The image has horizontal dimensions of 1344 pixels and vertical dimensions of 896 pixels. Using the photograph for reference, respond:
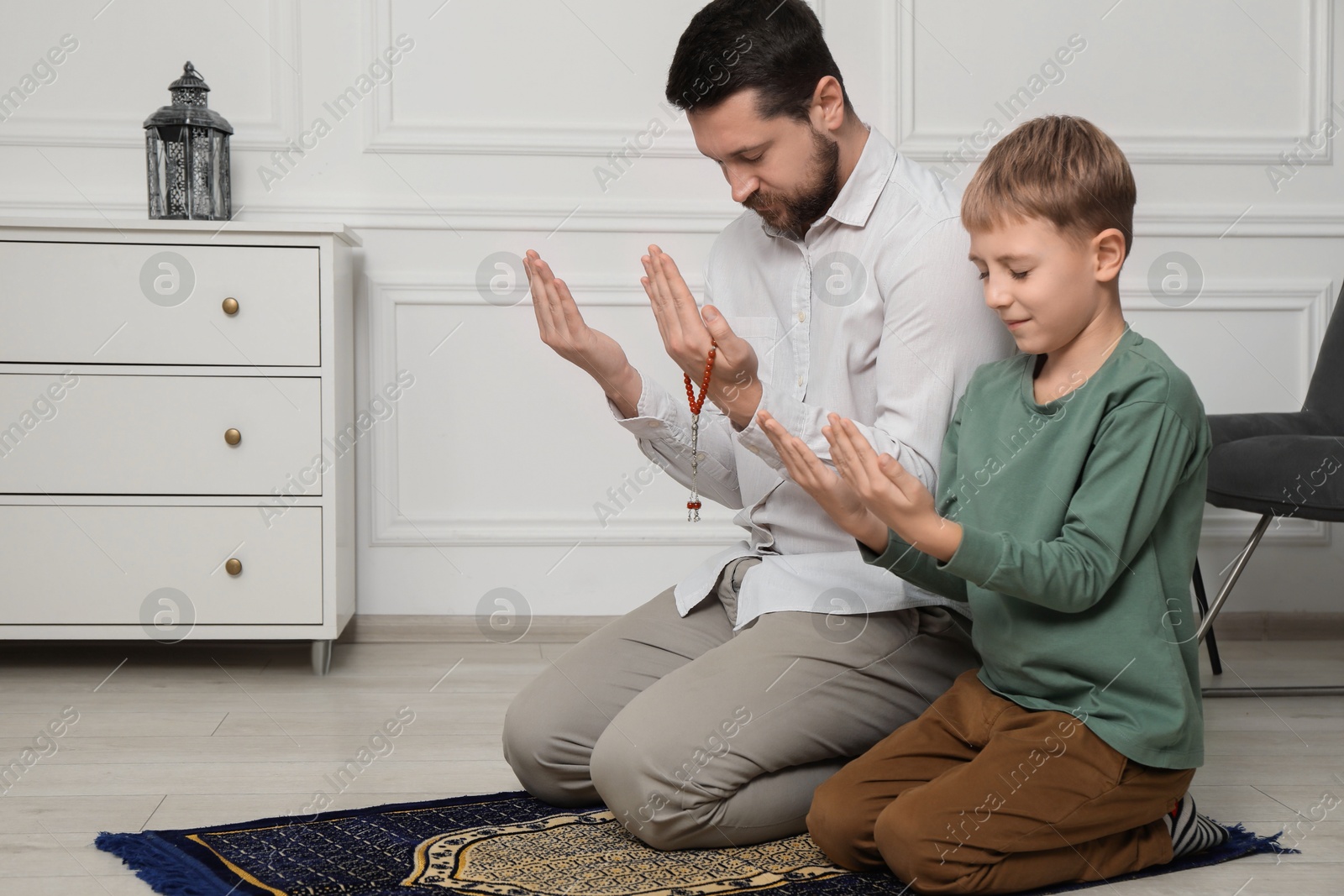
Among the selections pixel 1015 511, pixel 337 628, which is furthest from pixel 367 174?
pixel 1015 511

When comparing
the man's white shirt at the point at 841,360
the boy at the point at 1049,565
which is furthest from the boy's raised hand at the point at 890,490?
the man's white shirt at the point at 841,360

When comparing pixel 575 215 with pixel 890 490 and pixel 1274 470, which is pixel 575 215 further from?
pixel 890 490

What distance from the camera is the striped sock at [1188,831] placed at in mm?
1240

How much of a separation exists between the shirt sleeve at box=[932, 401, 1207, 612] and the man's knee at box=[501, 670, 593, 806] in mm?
556

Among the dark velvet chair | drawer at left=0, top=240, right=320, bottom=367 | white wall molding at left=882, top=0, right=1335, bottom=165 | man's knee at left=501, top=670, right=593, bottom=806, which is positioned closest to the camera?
man's knee at left=501, top=670, right=593, bottom=806

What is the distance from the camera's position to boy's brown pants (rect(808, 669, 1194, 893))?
1103mm

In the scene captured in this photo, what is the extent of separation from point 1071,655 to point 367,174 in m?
1.81

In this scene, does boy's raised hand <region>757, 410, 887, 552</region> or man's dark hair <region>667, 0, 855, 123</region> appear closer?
boy's raised hand <region>757, 410, 887, 552</region>

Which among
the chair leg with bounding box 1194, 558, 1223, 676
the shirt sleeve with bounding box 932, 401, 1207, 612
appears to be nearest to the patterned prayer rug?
the shirt sleeve with bounding box 932, 401, 1207, 612

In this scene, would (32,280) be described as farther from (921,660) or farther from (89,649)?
(921,660)

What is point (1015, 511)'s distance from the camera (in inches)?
46.6

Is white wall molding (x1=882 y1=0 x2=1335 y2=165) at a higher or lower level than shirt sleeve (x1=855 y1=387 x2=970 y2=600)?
higher

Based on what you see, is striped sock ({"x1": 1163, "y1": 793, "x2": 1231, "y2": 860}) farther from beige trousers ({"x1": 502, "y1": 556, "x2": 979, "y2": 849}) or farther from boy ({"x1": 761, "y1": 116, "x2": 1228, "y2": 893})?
beige trousers ({"x1": 502, "y1": 556, "x2": 979, "y2": 849})

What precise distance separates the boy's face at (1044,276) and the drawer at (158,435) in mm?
1362
